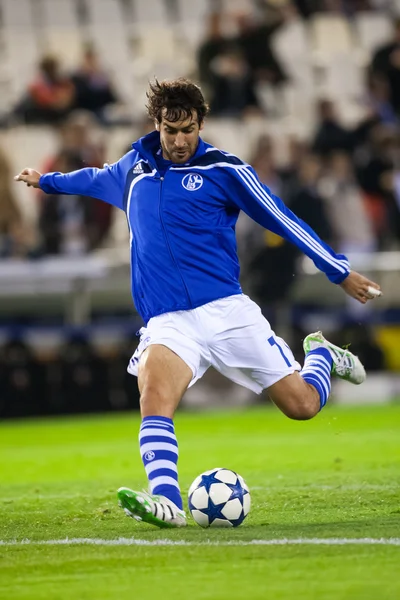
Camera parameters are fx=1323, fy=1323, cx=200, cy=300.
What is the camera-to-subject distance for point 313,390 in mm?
7273

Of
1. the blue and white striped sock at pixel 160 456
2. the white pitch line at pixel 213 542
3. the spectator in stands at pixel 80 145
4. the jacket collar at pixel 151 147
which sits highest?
the spectator in stands at pixel 80 145

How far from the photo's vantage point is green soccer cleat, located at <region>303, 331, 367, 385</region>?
26.1 ft

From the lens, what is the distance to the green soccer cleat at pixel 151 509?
20.1ft

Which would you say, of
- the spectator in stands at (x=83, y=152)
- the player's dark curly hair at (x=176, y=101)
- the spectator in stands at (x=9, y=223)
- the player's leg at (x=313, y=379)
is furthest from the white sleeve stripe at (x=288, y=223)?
the spectator in stands at (x=9, y=223)

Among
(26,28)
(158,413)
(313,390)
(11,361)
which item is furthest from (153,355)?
(26,28)

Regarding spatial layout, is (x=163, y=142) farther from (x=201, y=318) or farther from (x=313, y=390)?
(x=313, y=390)

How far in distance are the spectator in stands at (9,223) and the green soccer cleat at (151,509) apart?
9.07m

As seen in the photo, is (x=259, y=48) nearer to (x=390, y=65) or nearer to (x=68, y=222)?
(x=390, y=65)

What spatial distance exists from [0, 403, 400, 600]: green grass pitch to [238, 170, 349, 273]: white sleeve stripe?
1.31m

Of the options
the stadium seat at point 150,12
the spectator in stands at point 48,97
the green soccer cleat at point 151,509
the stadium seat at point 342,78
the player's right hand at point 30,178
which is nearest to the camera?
the green soccer cleat at point 151,509

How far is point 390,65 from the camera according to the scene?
1928cm

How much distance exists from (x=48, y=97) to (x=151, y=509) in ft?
37.5

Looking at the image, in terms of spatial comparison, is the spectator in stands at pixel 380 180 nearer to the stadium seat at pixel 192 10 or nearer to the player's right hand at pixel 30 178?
the stadium seat at pixel 192 10

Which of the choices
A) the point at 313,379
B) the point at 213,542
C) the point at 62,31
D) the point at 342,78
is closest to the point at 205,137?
the point at 62,31
